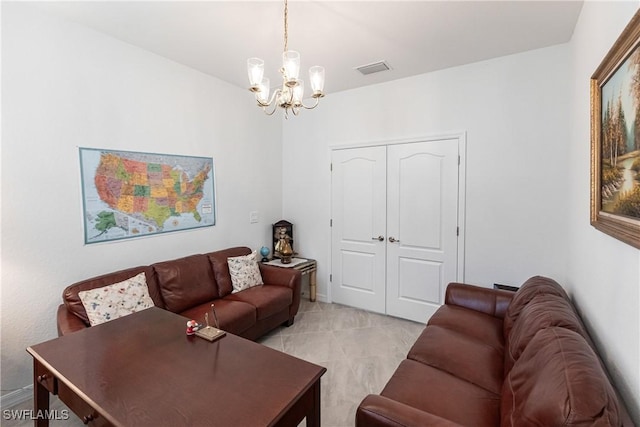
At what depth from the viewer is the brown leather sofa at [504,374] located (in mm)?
914

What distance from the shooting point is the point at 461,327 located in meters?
2.18

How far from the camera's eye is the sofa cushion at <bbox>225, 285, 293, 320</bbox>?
2855mm

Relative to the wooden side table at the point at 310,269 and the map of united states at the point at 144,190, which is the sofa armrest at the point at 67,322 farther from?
the wooden side table at the point at 310,269

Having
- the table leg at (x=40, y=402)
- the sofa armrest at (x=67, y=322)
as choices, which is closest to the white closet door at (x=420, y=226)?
the sofa armrest at (x=67, y=322)

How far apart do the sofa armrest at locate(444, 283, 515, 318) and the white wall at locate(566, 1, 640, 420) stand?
18.3 inches

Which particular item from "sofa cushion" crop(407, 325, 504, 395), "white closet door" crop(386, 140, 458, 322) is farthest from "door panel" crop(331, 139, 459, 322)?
"sofa cushion" crop(407, 325, 504, 395)

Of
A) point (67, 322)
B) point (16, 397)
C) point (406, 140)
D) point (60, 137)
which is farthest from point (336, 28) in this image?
point (16, 397)

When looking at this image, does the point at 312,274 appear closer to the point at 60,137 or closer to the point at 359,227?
the point at 359,227

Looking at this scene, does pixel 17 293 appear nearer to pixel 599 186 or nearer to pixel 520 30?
pixel 599 186

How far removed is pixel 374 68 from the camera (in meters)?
3.15

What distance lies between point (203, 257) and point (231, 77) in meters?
2.06

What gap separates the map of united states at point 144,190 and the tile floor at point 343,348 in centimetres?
145

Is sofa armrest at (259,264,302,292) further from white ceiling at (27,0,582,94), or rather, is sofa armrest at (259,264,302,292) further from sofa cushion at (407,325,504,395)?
white ceiling at (27,0,582,94)

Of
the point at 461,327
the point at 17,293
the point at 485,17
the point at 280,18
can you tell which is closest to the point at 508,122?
the point at 485,17
